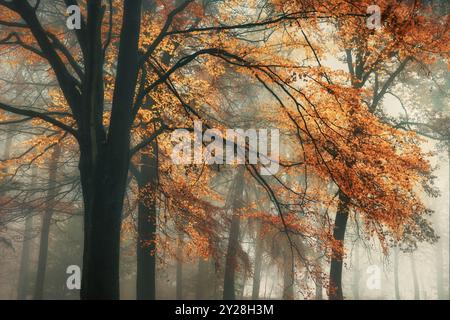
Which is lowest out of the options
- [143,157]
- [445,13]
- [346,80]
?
A: [143,157]

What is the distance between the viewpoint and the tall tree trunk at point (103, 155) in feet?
19.4

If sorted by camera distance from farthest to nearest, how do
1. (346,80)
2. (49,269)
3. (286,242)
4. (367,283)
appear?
(367,283) < (49,269) < (286,242) < (346,80)

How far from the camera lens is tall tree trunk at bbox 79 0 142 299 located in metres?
5.91

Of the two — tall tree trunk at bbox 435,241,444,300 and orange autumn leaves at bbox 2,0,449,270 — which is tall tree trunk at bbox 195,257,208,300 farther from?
tall tree trunk at bbox 435,241,444,300

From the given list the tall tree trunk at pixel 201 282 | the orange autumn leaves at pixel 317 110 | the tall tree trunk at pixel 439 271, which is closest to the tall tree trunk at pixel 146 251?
the orange autumn leaves at pixel 317 110

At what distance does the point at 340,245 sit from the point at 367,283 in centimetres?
5137

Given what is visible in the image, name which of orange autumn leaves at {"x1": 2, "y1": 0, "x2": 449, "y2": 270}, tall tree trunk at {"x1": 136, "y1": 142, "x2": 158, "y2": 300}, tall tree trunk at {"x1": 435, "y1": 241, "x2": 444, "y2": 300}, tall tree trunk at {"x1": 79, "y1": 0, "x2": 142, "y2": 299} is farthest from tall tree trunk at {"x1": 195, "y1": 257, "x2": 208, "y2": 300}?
tall tree trunk at {"x1": 435, "y1": 241, "x2": 444, "y2": 300}

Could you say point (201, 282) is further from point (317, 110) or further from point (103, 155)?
point (103, 155)

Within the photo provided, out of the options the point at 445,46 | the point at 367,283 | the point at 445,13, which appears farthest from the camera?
the point at 367,283

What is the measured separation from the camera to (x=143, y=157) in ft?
38.4

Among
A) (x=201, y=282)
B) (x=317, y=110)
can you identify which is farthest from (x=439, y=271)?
(x=317, y=110)

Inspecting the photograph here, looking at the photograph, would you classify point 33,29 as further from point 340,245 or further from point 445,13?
point 445,13

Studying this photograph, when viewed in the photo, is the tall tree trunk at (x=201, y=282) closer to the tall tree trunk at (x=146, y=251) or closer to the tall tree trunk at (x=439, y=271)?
the tall tree trunk at (x=146, y=251)
